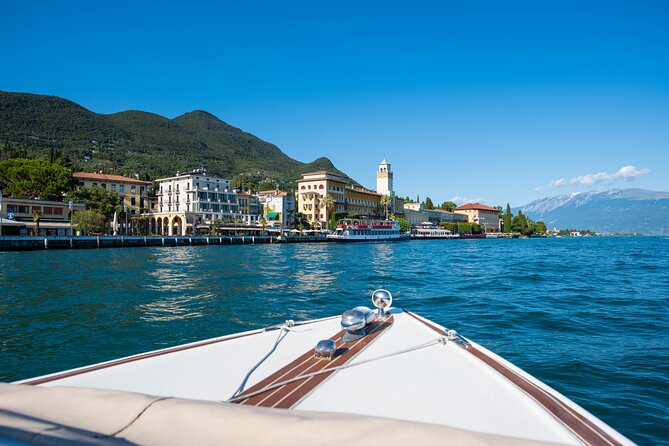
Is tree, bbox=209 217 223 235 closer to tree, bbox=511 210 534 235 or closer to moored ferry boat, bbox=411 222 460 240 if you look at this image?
moored ferry boat, bbox=411 222 460 240

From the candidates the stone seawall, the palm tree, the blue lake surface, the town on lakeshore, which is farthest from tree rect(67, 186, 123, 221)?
the blue lake surface

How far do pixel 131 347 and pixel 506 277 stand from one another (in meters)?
17.4

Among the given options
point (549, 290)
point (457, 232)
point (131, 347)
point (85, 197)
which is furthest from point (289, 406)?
point (457, 232)

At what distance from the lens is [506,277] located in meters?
20.1

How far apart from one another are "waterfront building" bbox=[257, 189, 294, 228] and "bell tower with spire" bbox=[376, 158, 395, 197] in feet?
133

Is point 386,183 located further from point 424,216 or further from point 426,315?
point 426,315

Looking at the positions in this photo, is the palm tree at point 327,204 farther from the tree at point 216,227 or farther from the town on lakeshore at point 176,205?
the tree at point 216,227

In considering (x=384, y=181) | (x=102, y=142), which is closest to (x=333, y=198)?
(x=384, y=181)

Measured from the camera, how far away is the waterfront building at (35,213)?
1979 inches

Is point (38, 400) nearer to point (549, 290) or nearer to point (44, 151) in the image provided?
point (549, 290)

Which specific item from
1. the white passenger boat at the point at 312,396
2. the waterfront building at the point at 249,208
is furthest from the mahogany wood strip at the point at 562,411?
the waterfront building at the point at 249,208

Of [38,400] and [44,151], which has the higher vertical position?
[44,151]

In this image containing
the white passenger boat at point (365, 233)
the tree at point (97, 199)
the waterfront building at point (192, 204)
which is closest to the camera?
the tree at point (97, 199)

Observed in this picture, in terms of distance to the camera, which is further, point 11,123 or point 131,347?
point 11,123
